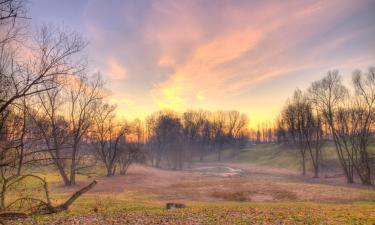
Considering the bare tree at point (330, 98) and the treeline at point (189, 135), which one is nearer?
the bare tree at point (330, 98)

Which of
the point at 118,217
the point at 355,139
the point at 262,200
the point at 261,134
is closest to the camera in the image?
the point at 118,217

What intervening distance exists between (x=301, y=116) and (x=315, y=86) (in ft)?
45.6

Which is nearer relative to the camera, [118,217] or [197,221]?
[197,221]

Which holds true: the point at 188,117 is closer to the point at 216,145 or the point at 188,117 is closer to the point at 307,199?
the point at 216,145

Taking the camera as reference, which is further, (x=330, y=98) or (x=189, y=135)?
(x=189, y=135)

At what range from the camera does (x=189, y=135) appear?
111 m

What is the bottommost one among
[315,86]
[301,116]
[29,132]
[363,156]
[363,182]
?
[363,182]

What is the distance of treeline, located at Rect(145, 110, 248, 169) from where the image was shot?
265ft

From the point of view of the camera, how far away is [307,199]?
85.9 ft

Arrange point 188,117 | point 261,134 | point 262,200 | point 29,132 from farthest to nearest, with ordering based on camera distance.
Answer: point 261,134 < point 188,117 < point 262,200 < point 29,132

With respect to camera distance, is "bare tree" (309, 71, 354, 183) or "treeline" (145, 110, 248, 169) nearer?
"bare tree" (309, 71, 354, 183)

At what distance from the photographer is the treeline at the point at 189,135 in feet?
265

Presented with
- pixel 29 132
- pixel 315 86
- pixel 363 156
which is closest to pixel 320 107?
pixel 315 86

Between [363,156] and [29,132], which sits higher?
[29,132]
